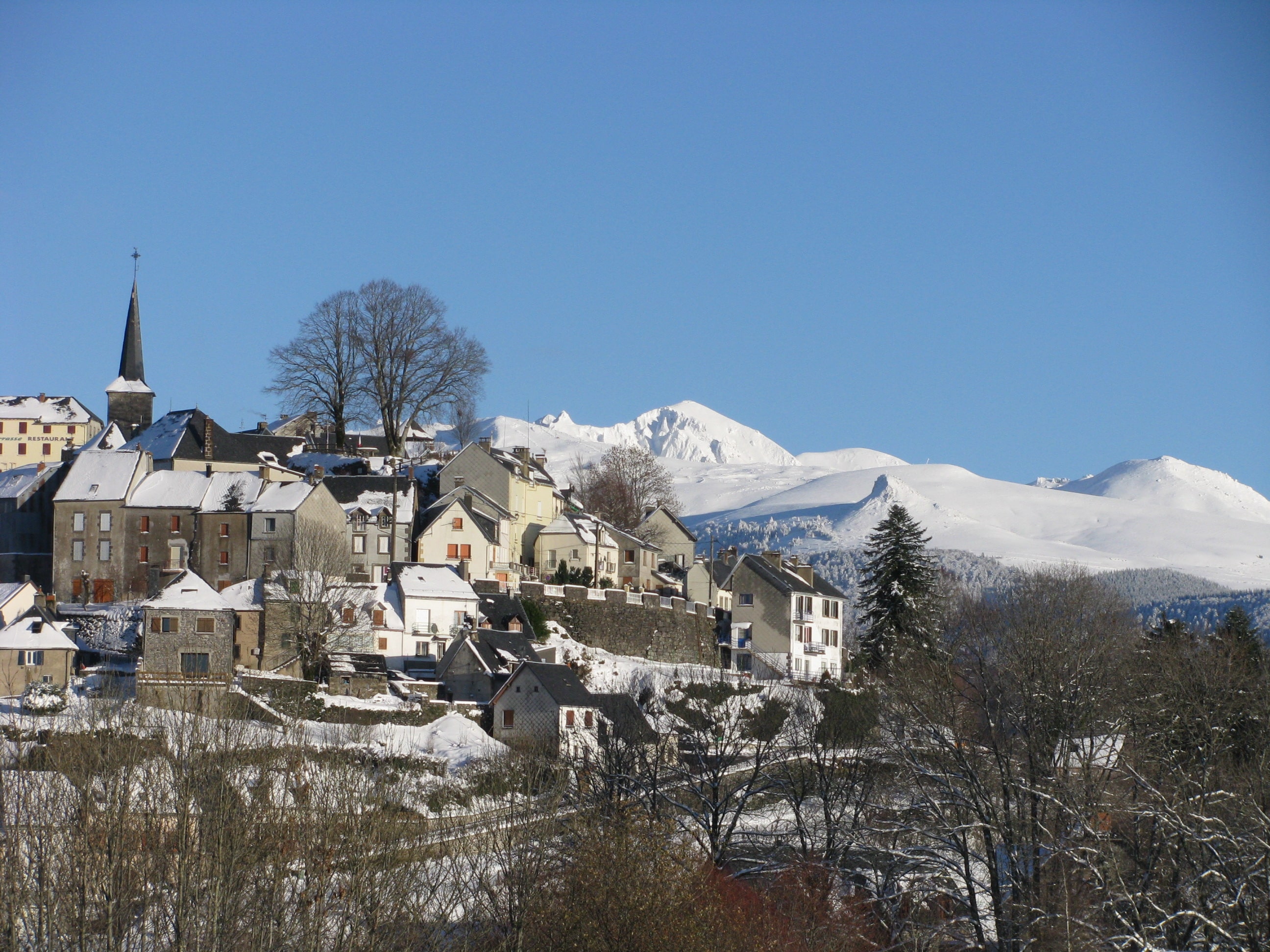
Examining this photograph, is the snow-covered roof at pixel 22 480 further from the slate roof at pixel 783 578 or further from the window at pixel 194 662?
the slate roof at pixel 783 578

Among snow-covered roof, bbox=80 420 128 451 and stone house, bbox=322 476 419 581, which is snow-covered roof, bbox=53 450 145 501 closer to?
snow-covered roof, bbox=80 420 128 451

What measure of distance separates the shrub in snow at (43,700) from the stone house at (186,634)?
4.47 m

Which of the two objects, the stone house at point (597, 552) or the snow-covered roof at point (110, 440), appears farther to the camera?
the stone house at point (597, 552)

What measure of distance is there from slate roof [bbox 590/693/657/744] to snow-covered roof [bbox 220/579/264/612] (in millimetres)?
14076

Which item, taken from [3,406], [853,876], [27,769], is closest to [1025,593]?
[853,876]

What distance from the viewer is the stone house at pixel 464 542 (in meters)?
73.9

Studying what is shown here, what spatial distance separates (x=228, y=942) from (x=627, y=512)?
83094mm

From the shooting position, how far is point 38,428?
127875 mm

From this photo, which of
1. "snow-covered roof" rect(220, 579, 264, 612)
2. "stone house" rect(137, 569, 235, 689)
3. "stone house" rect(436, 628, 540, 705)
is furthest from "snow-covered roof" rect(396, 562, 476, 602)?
"stone house" rect(137, 569, 235, 689)

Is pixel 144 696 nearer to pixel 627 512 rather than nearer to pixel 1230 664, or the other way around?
pixel 1230 664

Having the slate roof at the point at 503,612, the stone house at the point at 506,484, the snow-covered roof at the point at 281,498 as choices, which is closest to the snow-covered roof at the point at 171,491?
the snow-covered roof at the point at 281,498

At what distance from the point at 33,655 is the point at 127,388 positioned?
140ft

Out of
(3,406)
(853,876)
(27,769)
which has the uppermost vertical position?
(3,406)

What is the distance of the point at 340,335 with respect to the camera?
93.7m
